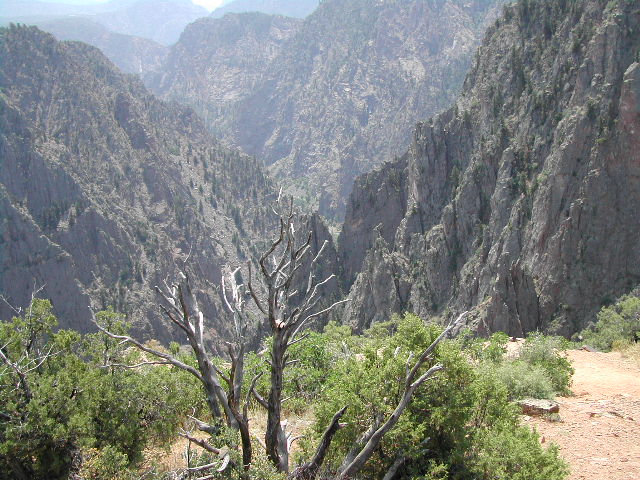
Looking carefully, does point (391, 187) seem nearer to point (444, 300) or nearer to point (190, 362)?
point (444, 300)

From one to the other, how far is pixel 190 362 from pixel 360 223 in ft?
256

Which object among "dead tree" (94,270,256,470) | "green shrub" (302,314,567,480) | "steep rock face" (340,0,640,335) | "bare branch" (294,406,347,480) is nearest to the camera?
"dead tree" (94,270,256,470)

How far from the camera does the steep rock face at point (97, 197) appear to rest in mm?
100500

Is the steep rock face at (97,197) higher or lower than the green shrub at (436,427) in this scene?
higher

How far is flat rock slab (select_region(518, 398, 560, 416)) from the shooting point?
11086 mm

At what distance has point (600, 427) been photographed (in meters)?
10.5

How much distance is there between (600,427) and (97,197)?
11679cm

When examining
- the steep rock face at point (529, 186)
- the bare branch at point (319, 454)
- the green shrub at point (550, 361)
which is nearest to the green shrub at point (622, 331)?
the green shrub at point (550, 361)

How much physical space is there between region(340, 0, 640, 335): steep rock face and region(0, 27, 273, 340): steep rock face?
4262cm

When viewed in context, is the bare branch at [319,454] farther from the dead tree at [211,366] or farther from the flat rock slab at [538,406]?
the flat rock slab at [538,406]

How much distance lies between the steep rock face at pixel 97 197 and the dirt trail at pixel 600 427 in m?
86.3

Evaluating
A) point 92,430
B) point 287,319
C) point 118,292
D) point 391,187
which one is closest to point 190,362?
point 92,430

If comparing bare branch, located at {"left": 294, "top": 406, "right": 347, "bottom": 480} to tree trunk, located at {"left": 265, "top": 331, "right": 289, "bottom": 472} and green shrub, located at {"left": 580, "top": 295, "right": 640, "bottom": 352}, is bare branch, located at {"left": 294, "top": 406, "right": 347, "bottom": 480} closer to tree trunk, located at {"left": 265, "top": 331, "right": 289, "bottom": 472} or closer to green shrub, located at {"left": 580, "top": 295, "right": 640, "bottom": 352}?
tree trunk, located at {"left": 265, "top": 331, "right": 289, "bottom": 472}

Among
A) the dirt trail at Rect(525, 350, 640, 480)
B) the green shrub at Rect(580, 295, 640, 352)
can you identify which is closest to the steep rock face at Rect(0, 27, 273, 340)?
the green shrub at Rect(580, 295, 640, 352)
